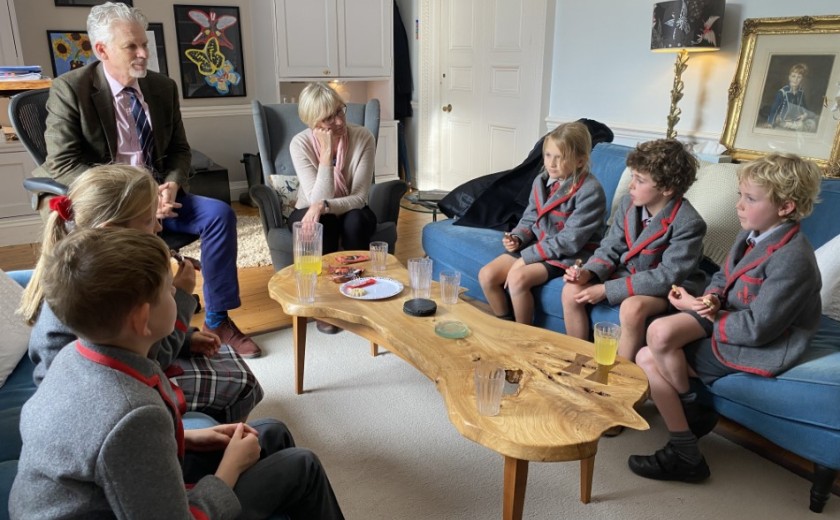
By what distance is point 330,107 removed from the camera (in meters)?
2.88

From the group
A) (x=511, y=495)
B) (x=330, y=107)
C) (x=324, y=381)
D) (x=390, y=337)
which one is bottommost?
(x=324, y=381)

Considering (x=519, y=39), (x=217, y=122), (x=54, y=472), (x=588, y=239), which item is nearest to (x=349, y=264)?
(x=588, y=239)

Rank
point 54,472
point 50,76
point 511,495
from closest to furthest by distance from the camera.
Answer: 1. point 54,472
2. point 511,495
3. point 50,76

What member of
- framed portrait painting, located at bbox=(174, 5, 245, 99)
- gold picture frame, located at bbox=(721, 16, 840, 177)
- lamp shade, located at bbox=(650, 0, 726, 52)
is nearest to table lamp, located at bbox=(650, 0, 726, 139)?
lamp shade, located at bbox=(650, 0, 726, 52)

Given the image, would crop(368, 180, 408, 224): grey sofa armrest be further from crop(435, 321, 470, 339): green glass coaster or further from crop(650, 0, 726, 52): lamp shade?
crop(650, 0, 726, 52): lamp shade

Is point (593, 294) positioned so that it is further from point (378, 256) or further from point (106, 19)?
point (106, 19)

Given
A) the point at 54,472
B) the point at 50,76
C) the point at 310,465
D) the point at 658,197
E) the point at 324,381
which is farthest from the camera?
the point at 50,76

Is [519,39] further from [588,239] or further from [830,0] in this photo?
[588,239]

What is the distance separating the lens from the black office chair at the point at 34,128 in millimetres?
2439

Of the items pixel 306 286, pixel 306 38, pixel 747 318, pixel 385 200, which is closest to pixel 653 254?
pixel 747 318

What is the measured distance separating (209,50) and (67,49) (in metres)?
1.03

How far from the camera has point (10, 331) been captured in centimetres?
168

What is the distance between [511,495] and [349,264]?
4.16 feet

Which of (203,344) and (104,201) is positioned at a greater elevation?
(104,201)
